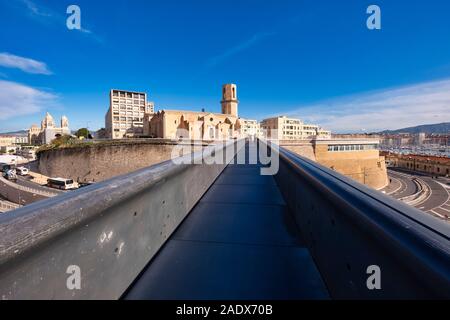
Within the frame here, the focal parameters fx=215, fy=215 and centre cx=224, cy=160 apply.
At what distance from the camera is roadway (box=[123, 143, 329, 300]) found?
1448mm

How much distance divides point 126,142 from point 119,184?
133ft

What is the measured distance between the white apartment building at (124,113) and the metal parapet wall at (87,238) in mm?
75610

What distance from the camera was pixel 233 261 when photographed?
1.78 m

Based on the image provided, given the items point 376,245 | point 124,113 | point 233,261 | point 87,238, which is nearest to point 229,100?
point 124,113

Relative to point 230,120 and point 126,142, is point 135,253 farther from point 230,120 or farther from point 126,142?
point 230,120

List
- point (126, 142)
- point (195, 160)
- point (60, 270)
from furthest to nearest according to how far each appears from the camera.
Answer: point (126, 142)
point (195, 160)
point (60, 270)

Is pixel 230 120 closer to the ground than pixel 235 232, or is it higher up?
higher up

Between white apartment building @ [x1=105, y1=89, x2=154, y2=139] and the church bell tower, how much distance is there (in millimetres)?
29755

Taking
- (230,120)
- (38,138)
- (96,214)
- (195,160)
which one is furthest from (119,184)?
(38,138)

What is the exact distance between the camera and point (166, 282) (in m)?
1.54

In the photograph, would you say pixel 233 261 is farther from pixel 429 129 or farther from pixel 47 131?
pixel 429 129

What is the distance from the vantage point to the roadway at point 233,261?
145 cm

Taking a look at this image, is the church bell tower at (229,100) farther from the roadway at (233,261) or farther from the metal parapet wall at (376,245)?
the metal parapet wall at (376,245)

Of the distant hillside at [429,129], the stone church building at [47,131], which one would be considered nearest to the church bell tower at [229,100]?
the stone church building at [47,131]
